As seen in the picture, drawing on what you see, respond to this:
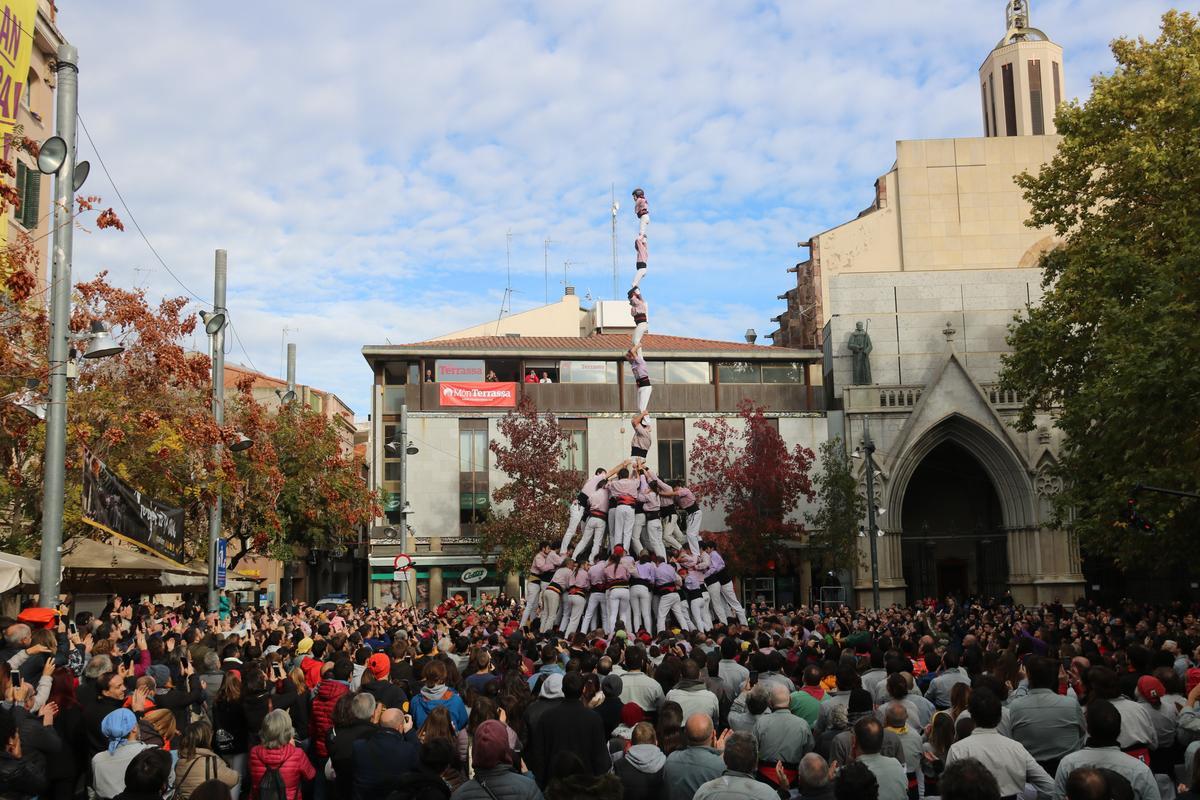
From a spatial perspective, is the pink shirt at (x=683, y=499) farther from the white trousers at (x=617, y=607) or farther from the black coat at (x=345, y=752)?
the black coat at (x=345, y=752)

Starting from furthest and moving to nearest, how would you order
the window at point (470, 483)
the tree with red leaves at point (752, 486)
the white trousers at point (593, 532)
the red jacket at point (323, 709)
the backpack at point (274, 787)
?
the window at point (470, 483) < the tree with red leaves at point (752, 486) < the white trousers at point (593, 532) < the red jacket at point (323, 709) < the backpack at point (274, 787)

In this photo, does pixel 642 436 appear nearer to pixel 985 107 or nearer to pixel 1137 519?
pixel 1137 519

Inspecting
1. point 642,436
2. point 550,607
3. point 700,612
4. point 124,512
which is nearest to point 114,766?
point 124,512

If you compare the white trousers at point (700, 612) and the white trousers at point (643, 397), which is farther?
the white trousers at point (643, 397)

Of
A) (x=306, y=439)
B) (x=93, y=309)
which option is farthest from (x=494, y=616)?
(x=306, y=439)

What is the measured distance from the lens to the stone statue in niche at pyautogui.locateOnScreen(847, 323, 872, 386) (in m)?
47.0

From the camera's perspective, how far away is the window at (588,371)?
165 feet

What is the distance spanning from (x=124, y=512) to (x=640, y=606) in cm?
946

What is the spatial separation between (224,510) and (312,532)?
6.94 m

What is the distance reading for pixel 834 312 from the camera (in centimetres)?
4803

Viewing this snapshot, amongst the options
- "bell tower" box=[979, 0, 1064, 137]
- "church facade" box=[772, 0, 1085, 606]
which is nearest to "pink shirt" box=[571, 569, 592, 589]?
"church facade" box=[772, 0, 1085, 606]

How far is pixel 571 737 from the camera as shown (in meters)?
7.86

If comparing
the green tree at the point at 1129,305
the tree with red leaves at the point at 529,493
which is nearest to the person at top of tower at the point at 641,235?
the green tree at the point at 1129,305

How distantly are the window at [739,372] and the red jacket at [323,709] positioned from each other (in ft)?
138
